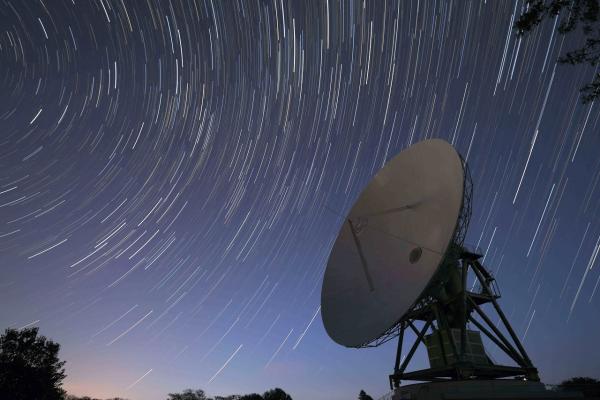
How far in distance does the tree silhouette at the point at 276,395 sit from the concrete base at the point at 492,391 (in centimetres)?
5766

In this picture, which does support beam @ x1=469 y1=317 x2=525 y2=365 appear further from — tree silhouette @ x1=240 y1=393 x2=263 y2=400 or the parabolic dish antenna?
tree silhouette @ x1=240 y1=393 x2=263 y2=400

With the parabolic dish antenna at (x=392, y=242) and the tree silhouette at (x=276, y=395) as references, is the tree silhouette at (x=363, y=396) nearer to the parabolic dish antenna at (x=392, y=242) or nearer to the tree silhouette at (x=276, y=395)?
the tree silhouette at (x=276, y=395)

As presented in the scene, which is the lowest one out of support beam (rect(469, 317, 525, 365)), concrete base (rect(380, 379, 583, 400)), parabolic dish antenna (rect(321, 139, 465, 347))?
concrete base (rect(380, 379, 583, 400))

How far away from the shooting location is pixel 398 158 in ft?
67.1

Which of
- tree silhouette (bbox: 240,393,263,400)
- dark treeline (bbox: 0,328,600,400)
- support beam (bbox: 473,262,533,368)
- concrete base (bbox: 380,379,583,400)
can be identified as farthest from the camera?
tree silhouette (bbox: 240,393,263,400)

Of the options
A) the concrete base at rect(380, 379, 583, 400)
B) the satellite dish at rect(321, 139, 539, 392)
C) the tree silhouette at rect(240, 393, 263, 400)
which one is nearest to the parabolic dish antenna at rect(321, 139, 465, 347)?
the satellite dish at rect(321, 139, 539, 392)

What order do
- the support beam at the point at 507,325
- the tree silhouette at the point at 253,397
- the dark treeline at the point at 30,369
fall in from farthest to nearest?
1. the tree silhouette at the point at 253,397
2. the dark treeline at the point at 30,369
3. the support beam at the point at 507,325

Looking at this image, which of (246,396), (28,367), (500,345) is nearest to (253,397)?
(246,396)

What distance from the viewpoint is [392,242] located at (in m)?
19.5

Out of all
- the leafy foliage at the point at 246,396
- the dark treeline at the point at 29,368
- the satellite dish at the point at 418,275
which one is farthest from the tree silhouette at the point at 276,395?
the satellite dish at the point at 418,275

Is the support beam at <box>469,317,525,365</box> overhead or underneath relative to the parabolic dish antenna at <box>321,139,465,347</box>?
underneath

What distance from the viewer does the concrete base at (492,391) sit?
15.8 metres

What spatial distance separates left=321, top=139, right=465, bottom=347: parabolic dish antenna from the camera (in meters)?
16.3

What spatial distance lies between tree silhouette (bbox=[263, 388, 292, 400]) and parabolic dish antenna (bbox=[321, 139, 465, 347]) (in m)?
56.0
